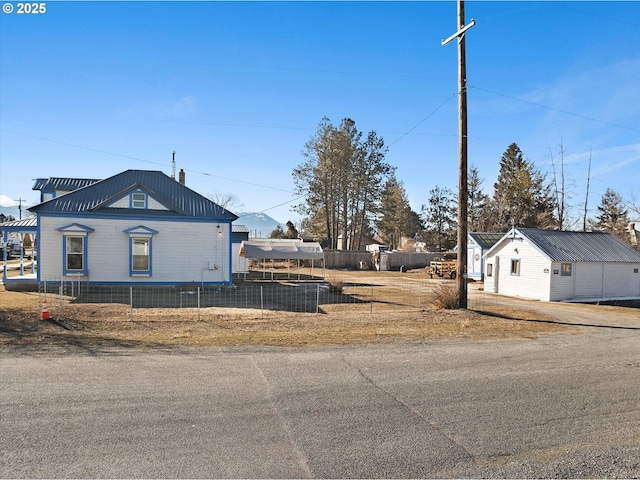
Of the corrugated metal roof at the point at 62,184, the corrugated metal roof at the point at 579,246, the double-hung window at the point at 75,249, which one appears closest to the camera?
the double-hung window at the point at 75,249

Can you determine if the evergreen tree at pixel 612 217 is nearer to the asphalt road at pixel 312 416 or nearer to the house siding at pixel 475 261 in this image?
the house siding at pixel 475 261

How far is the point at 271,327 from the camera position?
42.8 ft

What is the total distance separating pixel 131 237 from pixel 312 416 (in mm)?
19222

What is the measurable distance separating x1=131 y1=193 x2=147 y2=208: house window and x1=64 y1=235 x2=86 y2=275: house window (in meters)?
2.77

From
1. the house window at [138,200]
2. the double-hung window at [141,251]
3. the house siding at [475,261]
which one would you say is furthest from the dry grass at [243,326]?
the house siding at [475,261]

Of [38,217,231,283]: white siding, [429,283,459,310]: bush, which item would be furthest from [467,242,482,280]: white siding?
[38,217,231,283]: white siding

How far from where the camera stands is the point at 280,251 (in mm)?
31859

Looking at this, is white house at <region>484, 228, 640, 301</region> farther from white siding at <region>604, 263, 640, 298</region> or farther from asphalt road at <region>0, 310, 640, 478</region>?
asphalt road at <region>0, 310, 640, 478</region>

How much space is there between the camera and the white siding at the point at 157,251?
21.9 metres

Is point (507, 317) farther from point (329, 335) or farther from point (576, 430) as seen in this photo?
point (576, 430)

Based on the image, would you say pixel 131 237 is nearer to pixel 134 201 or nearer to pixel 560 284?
pixel 134 201

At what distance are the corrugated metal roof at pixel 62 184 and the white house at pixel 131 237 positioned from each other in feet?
25.8

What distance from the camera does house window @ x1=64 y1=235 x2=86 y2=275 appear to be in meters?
22.0

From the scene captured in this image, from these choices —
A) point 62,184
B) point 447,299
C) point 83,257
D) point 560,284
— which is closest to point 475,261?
point 560,284
